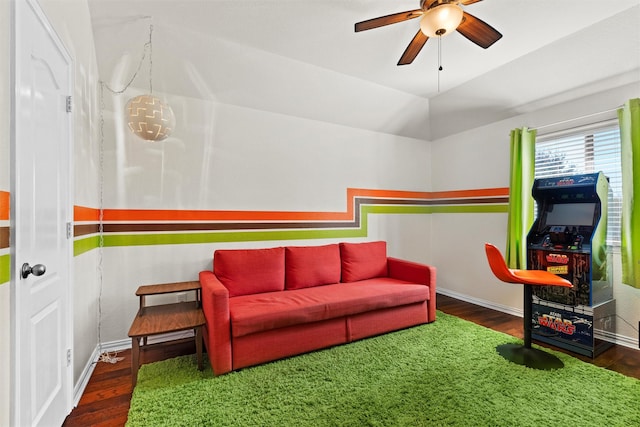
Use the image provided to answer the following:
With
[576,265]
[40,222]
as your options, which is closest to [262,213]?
[40,222]

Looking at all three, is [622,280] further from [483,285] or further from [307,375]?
[307,375]

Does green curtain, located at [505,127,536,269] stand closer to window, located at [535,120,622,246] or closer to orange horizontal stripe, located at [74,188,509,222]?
window, located at [535,120,622,246]

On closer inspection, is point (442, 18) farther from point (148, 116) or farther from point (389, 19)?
point (148, 116)

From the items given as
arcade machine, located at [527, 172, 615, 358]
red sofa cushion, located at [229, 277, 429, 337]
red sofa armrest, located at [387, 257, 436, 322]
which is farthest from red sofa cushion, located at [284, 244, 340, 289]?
arcade machine, located at [527, 172, 615, 358]

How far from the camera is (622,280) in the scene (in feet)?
8.77

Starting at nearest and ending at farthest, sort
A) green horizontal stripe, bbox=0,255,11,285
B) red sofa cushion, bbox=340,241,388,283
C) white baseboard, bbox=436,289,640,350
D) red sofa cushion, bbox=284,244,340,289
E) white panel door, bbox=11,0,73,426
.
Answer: green horizontal stripe, bbox=0,255,11,285 → white panel door, bbox=11,0,73,426 → white baseboard, bbox=436,289,640,350 → red sofa cushion, bbox=284,244,340,289 → red sofa cushion, bbox=340,241,388,283

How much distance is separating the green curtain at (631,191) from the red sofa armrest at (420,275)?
5.46 feet

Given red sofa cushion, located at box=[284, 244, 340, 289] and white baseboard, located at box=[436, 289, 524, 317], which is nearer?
red sofa cushion, located at box=[284, 244, 340, 289]

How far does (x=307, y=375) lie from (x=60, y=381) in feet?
5.23

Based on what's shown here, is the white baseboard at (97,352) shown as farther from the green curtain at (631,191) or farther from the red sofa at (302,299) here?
the green curtain at (631,191)

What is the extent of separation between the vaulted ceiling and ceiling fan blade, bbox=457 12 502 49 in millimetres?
387

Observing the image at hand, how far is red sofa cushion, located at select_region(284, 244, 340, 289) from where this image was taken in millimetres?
3217

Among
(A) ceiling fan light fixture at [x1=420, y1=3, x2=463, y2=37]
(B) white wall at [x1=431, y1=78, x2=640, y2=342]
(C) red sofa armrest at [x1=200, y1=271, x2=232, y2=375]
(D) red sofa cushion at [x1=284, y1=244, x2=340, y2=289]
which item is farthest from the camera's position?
(D) red sofa cushion at [x1=284, y1=244, x2=340, y2=289]

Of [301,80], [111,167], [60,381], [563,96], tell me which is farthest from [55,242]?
[563,96]
